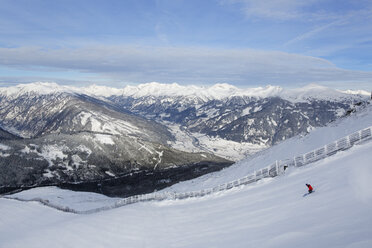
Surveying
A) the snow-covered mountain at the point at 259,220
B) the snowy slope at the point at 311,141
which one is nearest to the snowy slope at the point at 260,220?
the snow-covered mountain at the point at 259,220

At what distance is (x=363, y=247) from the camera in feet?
31.7

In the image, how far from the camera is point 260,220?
1827 cm

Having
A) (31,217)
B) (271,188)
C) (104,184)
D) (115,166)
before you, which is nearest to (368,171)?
(271,188)

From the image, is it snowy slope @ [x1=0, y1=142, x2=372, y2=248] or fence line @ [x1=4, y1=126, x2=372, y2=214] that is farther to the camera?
fence line @ [x1=4, y1=126, x2=372, y2=214]

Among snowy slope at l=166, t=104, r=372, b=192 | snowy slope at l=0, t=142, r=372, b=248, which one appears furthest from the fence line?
snowy slope at l=166, t=104, r=372, b=192

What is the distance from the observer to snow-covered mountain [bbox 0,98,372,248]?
523 inches

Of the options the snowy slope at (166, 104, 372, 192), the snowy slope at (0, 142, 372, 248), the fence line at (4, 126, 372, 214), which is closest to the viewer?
the snowy slope at (0, 142, 372, 248)

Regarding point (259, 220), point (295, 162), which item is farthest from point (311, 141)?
point (259, 220)

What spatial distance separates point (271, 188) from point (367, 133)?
12.2 m

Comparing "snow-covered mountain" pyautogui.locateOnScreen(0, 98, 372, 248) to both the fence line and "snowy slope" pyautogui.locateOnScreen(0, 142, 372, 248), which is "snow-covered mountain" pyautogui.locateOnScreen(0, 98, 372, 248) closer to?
"snowy slope" pyautogui.locateOnScreen(0, 142, 372, 248)

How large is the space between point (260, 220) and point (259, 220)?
9 cm

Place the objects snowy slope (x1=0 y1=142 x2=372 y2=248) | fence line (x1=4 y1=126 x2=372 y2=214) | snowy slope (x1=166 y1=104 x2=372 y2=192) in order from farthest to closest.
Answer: snowy slope (x1=166 y1=104 x2=372 y2=192) < fence line (x1=4 y1=126 x2=372 y2=214) < snowy slope (x1=0 y1=142 x2=372 y2=248)

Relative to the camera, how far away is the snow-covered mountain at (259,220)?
13.3m

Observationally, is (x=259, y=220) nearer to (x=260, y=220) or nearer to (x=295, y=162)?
(x=260, y=220)
